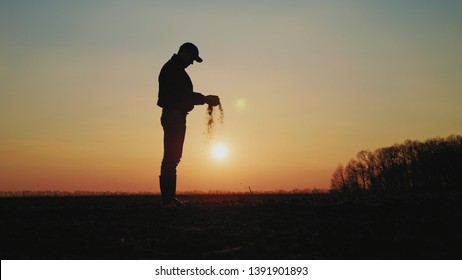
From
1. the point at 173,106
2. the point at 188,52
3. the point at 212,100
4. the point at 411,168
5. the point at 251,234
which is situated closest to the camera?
the point at 251,234

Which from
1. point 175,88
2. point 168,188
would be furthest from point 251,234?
point 175,88

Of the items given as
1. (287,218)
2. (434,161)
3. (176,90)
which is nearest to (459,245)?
(287,218)

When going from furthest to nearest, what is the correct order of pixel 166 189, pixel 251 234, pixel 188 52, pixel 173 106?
pixel 188 52, pixel 173 106, pixel 166 189, pixel 251 234

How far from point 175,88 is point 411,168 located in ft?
373

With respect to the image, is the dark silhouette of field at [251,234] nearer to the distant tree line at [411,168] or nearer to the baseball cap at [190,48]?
the baseball cap at [190,48]

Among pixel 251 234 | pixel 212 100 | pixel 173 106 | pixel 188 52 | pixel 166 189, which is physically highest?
pixel 188 52

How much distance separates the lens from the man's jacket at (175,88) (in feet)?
31.3

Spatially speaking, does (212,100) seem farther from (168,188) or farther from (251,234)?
(251,234)

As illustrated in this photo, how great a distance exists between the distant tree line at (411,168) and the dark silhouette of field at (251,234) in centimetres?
7946

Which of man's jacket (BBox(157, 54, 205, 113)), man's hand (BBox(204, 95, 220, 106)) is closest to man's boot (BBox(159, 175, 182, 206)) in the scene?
man's jacket (BBox(157, 54, 205, 113))

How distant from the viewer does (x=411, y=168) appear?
111375mm

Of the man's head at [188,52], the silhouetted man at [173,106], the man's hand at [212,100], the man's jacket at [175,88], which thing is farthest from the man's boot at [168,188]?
the man's head at [188,52]
